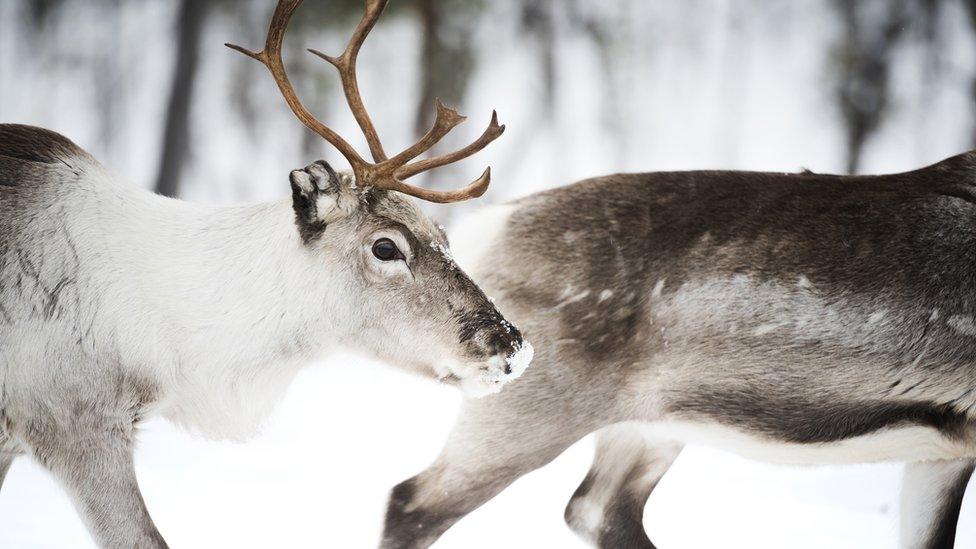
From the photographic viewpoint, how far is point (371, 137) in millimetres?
2080

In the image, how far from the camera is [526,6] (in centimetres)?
542

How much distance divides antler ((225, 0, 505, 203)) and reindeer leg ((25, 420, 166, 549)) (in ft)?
2.78

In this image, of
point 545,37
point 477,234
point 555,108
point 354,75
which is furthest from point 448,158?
point 545,37

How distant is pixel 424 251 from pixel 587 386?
0.67 metres

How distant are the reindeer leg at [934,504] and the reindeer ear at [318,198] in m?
2.12

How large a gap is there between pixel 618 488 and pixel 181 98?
3.67m

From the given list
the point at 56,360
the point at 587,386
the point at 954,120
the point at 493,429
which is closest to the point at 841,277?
the point at 587,386

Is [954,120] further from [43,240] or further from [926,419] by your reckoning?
[43,240]

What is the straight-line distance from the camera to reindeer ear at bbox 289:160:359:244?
1957 millimetres

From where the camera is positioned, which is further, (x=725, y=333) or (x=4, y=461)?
(x=725, y=333)

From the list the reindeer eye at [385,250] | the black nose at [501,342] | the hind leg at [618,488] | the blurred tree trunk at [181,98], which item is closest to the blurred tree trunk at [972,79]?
the hind leg at [618,488]

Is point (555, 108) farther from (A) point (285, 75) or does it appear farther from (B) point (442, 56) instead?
(A) point (285, 75)

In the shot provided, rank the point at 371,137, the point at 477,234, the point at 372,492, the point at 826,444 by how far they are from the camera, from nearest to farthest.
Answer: the point at 371,137, the point at 826,444, the point at 477,234, the point at 372,492

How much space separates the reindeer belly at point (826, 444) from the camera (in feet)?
8.18
